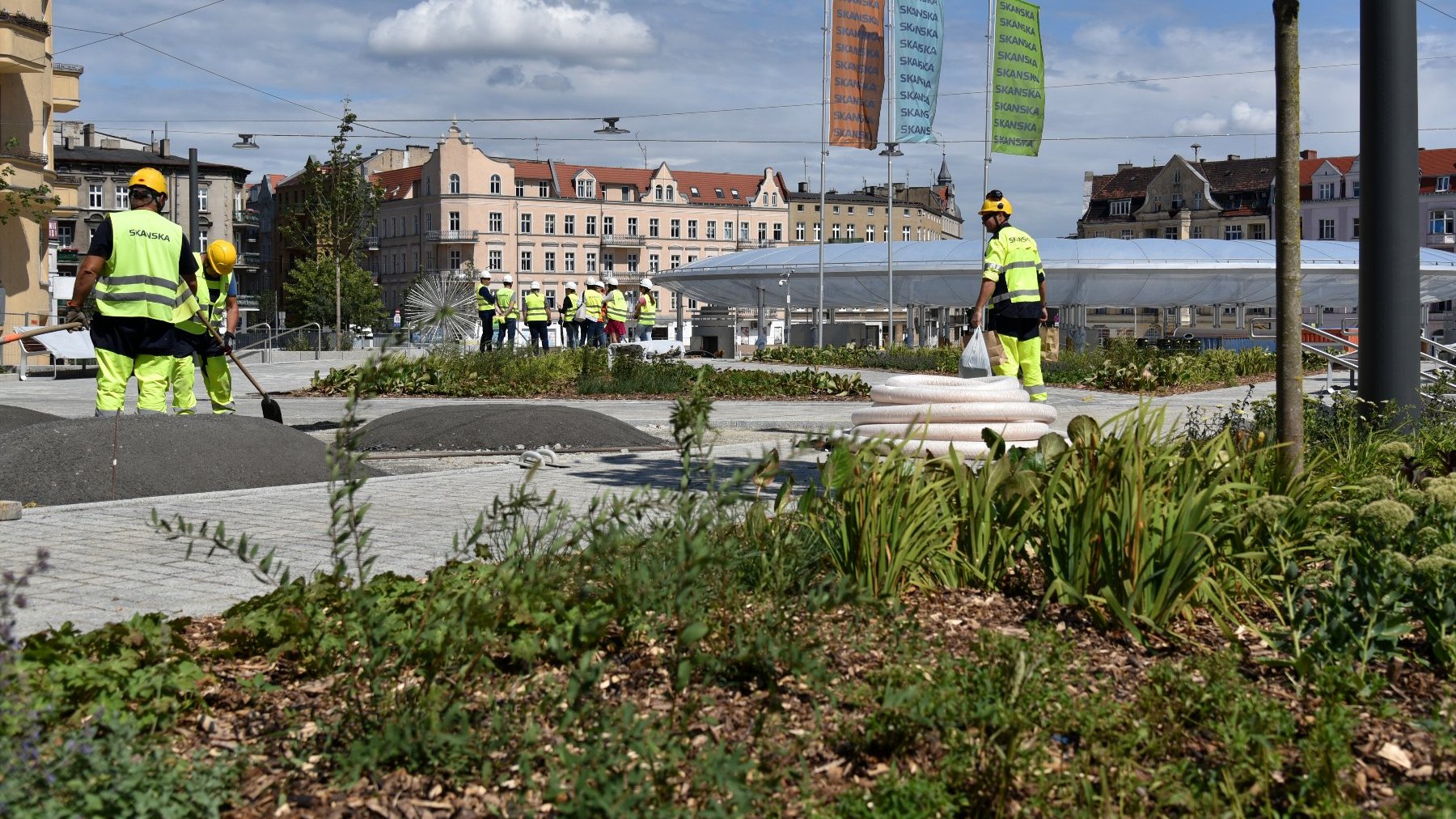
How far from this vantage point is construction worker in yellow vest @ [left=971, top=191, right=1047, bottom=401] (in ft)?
40.1

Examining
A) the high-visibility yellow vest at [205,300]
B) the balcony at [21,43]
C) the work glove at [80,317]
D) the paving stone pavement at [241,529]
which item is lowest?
the paving stone pavement at [241,529]

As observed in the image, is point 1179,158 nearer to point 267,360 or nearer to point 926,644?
point 267,360

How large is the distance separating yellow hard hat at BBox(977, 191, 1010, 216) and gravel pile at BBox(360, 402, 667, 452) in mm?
3207

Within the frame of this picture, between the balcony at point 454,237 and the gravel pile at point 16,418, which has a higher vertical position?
the balcony at point 454,237

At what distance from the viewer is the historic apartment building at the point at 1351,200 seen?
11475 cm

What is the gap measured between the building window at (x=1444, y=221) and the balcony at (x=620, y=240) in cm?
6481

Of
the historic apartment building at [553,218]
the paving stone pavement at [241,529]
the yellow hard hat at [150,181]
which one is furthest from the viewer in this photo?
the historic apartment building at [553,218]

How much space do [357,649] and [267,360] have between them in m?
34.3

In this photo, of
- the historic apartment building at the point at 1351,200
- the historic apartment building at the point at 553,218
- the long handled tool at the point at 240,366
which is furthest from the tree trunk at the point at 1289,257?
the historic apartment building at the point at 553,218

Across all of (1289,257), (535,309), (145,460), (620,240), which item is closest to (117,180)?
(620,240)

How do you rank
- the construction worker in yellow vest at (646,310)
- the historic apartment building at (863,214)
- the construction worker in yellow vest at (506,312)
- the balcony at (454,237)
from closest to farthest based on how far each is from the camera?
the construction worker in yellow vest at (506,312) < the construction worker in yellow vest at (646,310) < the balcony at (454,237) < the historic apartment building at (863,214)

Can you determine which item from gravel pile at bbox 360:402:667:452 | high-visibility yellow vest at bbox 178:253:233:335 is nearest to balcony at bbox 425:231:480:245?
high-visibility yellow vest at bbox 178:253:233:335

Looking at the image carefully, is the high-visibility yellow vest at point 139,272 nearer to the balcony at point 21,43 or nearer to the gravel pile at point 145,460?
the gravel pile at point 145,460

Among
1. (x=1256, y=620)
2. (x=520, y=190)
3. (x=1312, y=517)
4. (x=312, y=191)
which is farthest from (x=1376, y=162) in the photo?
(x=520, y=190)
